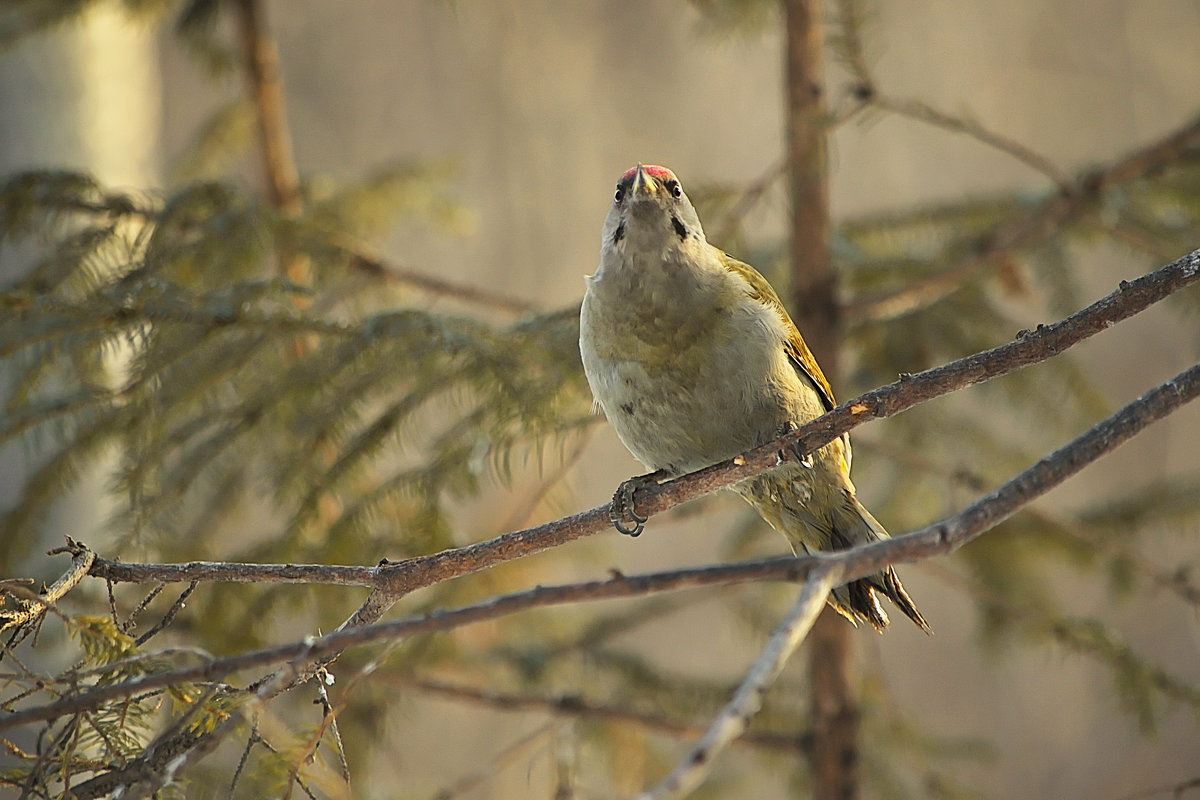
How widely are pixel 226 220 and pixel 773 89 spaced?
8.57 metres

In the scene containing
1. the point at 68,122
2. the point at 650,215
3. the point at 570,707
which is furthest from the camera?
the point at 68,122

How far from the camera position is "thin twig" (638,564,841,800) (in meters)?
0.86

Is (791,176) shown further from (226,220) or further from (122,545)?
(122,545)

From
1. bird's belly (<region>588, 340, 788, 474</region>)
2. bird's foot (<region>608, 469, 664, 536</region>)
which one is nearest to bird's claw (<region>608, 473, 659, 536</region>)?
bird's foot (<region>608, 469, 664, 536</region>)

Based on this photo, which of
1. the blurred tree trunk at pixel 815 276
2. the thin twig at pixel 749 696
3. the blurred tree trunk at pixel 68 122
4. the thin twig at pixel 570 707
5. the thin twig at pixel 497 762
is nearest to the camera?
the thin twig at pixel 749 696

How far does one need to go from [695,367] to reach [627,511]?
0.38 metres

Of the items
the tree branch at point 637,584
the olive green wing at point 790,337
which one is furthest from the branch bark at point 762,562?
the olive green wing at point 790,337

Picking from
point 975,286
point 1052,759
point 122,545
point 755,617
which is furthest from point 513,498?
point 1052,759

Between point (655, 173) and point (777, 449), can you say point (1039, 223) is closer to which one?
point (655, 173)

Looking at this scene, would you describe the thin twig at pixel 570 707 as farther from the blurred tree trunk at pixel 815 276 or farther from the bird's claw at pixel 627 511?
the bird's claw at pixel 627 511

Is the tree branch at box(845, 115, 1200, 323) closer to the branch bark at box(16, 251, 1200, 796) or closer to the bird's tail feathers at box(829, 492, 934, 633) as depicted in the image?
the bird's tail feathers at box(829, 492, 934, 633)

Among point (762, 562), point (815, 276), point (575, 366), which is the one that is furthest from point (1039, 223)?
point (762, 562)

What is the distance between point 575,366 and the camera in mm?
2830

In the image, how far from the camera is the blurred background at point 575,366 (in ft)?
9.76
